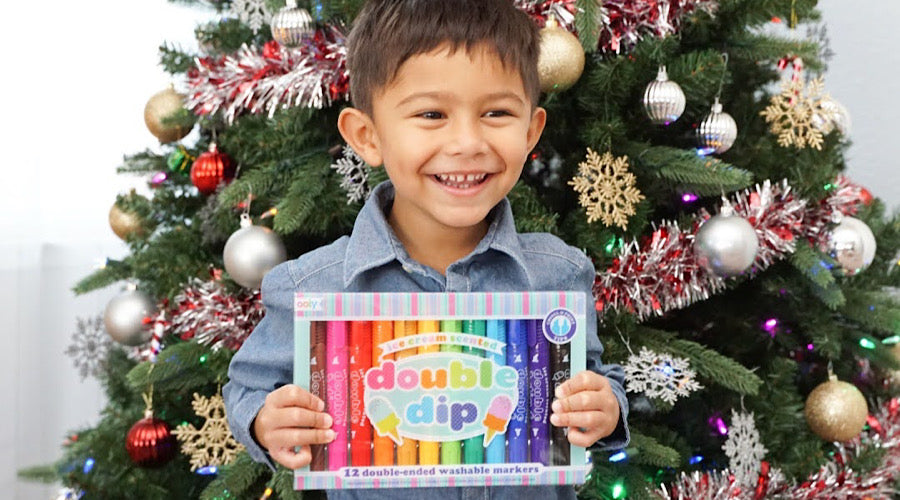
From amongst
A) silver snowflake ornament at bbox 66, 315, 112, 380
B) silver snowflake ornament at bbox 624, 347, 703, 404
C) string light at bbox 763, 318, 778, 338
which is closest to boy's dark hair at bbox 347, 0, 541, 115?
silver snowflake ornament at bbox 624, 347, 703, 404

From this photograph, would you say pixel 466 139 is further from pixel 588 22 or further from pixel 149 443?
pixel 149 443

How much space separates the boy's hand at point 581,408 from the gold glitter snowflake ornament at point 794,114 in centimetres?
80

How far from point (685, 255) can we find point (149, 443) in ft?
2.88

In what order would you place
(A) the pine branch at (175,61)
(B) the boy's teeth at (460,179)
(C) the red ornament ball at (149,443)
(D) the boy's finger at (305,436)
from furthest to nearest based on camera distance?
(A) the pine branch at (175,61), (C) the red ornament ball at (149,443), (B) the boy's teeth at (460,179), (D) the boy's finger at (305,436)

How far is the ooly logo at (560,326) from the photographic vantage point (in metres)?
0.82

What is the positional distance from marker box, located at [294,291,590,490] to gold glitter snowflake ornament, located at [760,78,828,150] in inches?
31.7

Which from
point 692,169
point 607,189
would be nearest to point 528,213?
point 607,189

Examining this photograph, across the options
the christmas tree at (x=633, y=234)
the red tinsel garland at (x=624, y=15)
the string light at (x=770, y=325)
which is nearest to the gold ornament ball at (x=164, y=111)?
the christmas tree at (x=633, y=234)

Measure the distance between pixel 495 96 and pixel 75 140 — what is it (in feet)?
5.33

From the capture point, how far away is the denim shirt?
37.2 inches

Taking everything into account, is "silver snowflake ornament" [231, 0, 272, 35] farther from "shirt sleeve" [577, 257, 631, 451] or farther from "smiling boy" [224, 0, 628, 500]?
"shirt sleeve" [577, 257, 631, 451]

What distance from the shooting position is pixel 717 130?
1336mm

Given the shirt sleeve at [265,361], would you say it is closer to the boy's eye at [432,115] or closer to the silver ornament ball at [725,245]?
the boy's eye at [432,115]

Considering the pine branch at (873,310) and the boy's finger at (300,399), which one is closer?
the boy's finger at (300,399)
